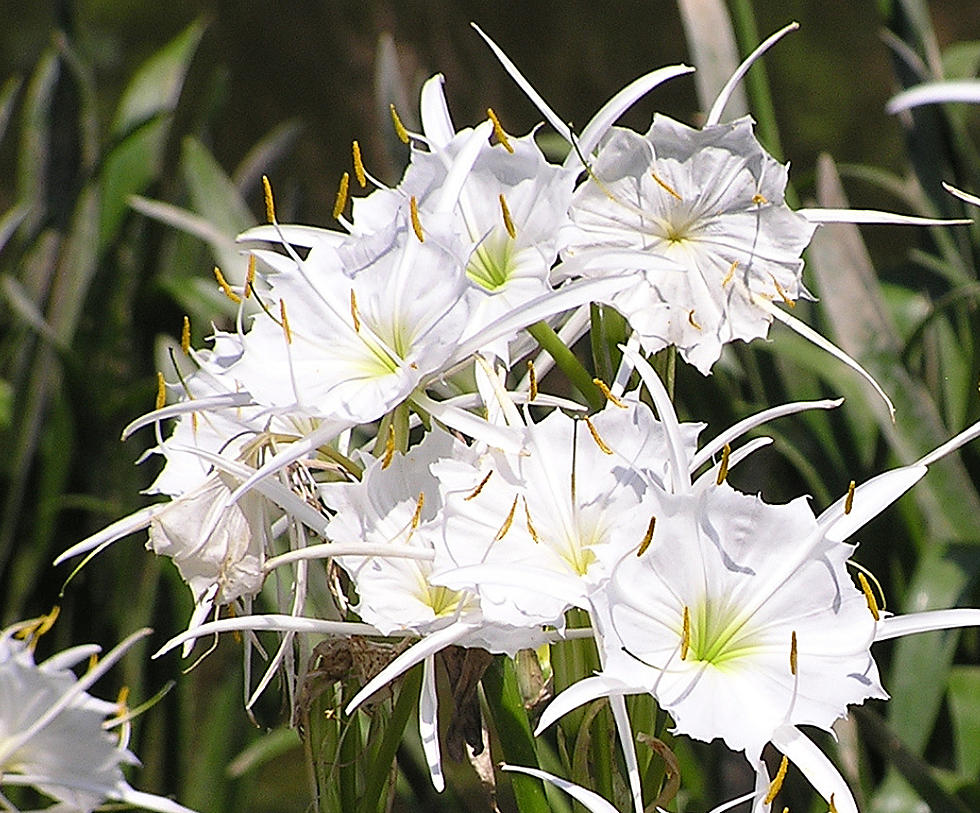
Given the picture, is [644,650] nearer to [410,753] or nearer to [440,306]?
[440,306]

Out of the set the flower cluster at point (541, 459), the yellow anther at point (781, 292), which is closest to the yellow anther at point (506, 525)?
the flower cluster at point (541, 459)

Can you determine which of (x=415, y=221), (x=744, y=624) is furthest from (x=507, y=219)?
(x=744, y=624)

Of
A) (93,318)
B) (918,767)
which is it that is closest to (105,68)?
(93,318)

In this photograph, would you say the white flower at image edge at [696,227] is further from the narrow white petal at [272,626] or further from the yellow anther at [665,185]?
the narrow white petal at [272,626]

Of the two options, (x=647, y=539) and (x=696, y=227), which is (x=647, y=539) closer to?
(x=647, y=539)

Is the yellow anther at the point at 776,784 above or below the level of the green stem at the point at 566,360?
below

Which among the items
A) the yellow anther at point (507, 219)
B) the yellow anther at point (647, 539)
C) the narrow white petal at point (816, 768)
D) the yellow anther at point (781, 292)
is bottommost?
the narrow white petal at point (816, 768)
